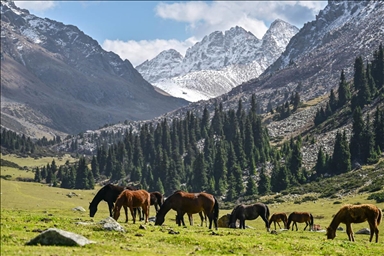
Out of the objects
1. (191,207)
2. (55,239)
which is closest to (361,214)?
(191,207)

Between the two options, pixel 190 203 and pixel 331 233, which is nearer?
pixel 331 233

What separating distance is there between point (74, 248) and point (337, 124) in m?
176

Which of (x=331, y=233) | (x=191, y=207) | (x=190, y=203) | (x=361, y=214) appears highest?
(x=190, y=203)

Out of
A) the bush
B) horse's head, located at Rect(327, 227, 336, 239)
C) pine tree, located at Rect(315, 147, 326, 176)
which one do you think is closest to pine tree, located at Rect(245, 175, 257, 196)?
pine tree, located at Rect(315, 147, 326, 176)

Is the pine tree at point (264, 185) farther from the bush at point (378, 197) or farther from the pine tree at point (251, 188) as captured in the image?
the bush at point (378, 197)

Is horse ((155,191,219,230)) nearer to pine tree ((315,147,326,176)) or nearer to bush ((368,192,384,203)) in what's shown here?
bush ((368,192,384,203))

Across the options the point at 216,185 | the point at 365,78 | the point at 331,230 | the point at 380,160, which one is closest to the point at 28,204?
the point at 216,185

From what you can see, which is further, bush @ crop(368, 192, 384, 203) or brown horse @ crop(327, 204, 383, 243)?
bush @ crop(368, 192, 384, 203)

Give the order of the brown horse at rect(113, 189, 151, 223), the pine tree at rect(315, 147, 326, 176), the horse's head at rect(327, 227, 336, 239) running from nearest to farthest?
the horse's head at rect(327, 227, 336, 239)
the brown horse at rect(113, 189, 151, 223)
the pine tree at rect(315, 147, 326, 176)

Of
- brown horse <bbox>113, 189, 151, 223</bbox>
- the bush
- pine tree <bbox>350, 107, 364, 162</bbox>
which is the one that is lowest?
the bush

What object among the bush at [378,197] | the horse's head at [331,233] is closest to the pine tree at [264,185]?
the bush at [378,197]

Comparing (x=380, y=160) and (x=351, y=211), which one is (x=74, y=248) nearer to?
(x=351, y=211)

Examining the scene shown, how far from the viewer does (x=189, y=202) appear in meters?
35.4

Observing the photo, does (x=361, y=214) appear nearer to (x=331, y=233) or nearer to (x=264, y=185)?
(x=331, y=233)
